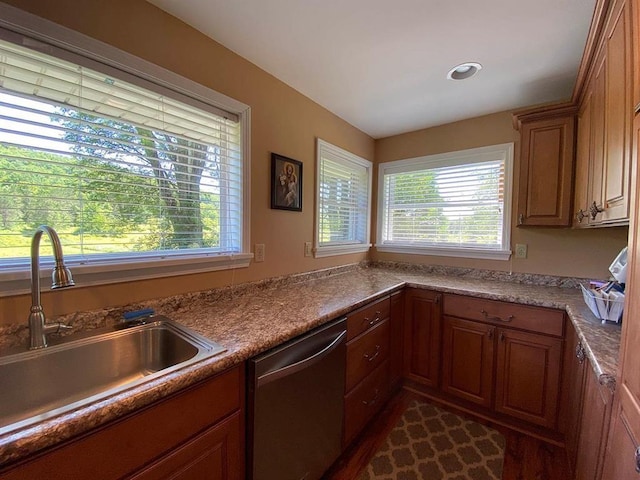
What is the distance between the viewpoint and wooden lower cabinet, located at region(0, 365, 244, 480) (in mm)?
653

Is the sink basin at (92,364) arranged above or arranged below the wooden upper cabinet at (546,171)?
below

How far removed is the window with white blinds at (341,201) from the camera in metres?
2.41

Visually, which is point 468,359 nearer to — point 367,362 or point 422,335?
point 422,335

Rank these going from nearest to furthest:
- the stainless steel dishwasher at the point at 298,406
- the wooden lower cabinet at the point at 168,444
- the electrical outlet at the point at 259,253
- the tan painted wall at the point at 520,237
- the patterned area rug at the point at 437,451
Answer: the wooden lower cabinet at the point at 168,444 → the stainless steel dishwasher at the point at 298,406 → the patterned area rug at the point at 437,451 → the electrical outlet at the point at 259,253 → the tan painted wall at the point at 520,237

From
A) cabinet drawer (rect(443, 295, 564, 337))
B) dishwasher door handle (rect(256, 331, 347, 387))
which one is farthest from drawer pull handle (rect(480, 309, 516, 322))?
dishwasher door handle (rect(256, 331, 347, 387))

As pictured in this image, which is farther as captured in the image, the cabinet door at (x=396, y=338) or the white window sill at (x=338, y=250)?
the white window sill at (x=338, y=250)

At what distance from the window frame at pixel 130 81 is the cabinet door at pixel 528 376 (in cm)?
184

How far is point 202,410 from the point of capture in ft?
2.98

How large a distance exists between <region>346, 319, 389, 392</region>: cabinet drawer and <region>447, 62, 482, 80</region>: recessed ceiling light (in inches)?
68.2

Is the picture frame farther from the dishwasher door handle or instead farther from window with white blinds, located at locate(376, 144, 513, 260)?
window with white blinds, located at locate(376, 144, 513, 260)

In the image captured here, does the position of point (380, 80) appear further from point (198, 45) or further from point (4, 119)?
point (4, 119)

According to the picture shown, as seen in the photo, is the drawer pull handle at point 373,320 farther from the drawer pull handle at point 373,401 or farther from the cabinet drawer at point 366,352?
the drawer pull handle at point 373,401

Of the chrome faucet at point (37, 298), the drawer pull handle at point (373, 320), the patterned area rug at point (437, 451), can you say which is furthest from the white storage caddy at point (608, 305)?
the chrome faucet at point (37, 298)

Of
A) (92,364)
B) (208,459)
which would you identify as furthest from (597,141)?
(92,364)
